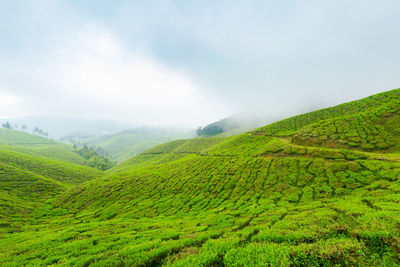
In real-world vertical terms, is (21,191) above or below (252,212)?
above

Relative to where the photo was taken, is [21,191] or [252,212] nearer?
[252,212]

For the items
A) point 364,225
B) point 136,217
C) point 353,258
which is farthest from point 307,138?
point 136,217

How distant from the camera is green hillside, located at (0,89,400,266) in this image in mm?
7551

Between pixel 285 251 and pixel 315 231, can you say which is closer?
pixel 285 251

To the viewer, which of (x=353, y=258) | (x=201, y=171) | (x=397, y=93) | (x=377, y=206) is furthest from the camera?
(x=397, y=93)

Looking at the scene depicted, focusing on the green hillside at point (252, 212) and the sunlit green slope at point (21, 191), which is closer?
the green hillside at point (252, 212)

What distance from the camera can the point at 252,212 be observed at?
1880 cm

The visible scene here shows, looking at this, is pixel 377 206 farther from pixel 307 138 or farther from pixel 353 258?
pixel 307 138

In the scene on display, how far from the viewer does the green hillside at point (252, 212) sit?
7551 millimetres

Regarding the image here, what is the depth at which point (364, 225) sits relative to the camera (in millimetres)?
9102

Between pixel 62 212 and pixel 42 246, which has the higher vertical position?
pixel 42 246

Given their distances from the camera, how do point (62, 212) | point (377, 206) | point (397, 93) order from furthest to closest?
point (397, 93), point (62, 212), point (377, 206)

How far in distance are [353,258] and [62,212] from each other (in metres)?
47.9

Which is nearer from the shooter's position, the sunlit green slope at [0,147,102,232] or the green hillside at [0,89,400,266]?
the green hillside at [0,89,400,266]
